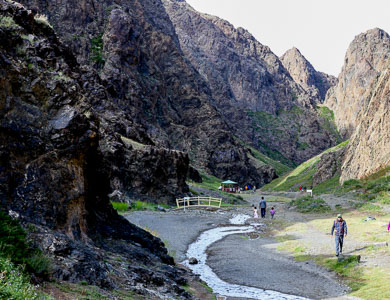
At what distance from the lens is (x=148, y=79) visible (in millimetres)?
98062

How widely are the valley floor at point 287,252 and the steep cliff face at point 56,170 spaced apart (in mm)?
5036

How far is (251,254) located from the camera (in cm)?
2144

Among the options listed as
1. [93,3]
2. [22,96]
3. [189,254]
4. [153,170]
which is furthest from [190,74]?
[22,96]

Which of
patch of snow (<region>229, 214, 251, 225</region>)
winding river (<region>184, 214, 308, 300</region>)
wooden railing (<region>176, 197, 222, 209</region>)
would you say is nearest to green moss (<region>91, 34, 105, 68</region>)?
wooden railing (<region>176, 197, 222, 209</region>)

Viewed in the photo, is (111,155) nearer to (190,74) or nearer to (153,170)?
(153,170)

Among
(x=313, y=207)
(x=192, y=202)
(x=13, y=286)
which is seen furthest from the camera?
(x=192, y=202)

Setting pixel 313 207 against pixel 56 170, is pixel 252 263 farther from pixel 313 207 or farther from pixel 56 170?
pixel 313 207

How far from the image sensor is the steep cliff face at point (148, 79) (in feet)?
264

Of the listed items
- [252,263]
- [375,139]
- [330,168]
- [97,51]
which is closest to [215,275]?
[252,263]

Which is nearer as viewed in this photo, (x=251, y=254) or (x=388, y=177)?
(x=251, y=254)

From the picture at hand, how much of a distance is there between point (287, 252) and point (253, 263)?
3.56 m

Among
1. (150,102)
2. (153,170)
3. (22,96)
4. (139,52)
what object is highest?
(139,52)

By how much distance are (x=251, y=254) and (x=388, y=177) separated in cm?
3106

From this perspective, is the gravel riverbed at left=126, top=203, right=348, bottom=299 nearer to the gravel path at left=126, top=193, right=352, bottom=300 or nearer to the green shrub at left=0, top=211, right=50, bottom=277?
the gravel path at left=126, top=193, right=352, bottom=300
